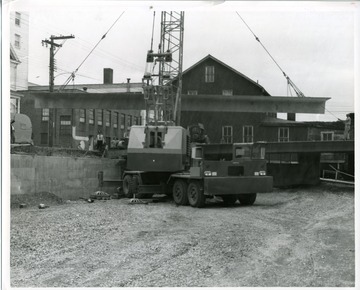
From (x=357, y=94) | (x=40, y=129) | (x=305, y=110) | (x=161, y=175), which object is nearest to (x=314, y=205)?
(x=305, y=110)

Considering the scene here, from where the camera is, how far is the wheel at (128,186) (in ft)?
44.7

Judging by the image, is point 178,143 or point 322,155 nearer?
point 178,143

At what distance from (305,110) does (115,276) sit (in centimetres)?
428

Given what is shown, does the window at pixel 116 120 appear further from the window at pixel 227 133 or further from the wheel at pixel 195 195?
the wheel at pixel 195 195

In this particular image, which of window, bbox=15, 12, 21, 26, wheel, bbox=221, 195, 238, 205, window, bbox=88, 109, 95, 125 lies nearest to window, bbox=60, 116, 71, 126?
window, bbox=88, 109, 95, 125

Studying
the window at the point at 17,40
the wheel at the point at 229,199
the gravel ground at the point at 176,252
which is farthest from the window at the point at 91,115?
the window at the point at 17,40

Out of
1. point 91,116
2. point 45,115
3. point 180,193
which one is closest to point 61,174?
point 45,115

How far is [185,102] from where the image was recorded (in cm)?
1477

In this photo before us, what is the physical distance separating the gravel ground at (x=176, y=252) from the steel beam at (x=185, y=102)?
2534 mm

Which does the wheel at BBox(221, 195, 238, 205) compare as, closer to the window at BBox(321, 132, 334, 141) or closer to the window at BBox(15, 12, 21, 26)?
the window at BBox(321, 132, 334, 141)

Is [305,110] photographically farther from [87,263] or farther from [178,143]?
[178,143]

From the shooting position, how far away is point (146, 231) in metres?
7.05

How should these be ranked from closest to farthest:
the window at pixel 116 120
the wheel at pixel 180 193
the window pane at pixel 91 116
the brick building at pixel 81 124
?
the wheel at pixel 180 193 → the brick building at pixel 81 124 → the window pane at pixel 91 116 → the window at pixel 116 120

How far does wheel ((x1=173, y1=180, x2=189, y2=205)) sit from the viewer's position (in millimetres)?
12000
